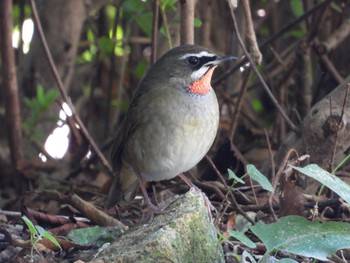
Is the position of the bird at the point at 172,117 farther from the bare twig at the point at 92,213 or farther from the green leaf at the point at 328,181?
the green leaf at the point at 328,181

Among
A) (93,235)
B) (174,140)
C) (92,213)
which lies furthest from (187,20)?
(93,235)

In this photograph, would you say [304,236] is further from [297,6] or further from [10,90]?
[297,6]

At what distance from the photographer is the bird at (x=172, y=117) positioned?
17.8ft

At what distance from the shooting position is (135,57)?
848 centimetres

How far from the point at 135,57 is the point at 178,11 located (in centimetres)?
202

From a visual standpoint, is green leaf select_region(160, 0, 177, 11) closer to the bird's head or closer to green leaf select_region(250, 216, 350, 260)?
the bird's head

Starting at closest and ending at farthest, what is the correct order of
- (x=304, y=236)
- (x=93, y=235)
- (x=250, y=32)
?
(x=304, y=236), (x=93, y=235), (x=250, y=32)

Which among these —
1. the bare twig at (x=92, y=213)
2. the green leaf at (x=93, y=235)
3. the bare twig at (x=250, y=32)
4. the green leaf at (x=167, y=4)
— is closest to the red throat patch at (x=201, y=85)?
the bare twig at (x=250, y=32)

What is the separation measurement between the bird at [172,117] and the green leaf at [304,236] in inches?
55.3

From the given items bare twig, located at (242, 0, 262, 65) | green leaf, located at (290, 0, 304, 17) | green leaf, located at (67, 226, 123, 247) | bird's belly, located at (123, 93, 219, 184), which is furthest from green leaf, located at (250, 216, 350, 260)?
green leaf, located at (290, 0, 304, 17)

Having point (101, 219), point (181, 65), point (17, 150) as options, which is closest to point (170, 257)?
point (101, 219)

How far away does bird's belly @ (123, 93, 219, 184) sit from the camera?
540 centimetres

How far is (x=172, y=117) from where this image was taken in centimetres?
541

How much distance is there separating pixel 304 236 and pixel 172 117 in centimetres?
157
